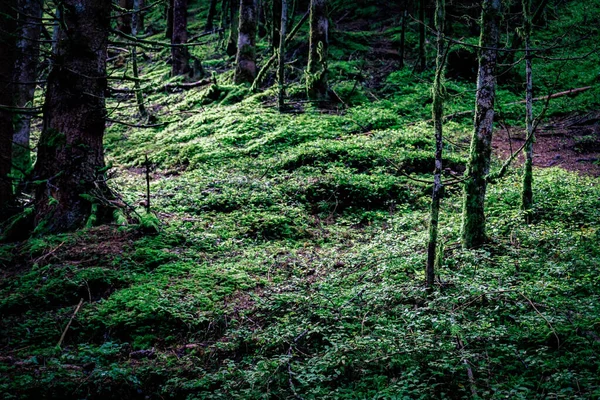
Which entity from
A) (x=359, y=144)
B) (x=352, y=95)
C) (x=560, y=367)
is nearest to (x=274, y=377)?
(x=560, y=367)

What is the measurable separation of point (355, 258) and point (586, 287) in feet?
9.99

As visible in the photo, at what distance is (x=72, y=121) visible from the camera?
7094 millimetres

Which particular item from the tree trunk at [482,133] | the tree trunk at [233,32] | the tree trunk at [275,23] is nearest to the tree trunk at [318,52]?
the tree trunk at [275,23]

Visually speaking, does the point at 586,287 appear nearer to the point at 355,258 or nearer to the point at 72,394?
the point at 355,258

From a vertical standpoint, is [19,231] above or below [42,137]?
below

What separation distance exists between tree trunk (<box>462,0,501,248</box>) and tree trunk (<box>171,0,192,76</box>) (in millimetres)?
12825

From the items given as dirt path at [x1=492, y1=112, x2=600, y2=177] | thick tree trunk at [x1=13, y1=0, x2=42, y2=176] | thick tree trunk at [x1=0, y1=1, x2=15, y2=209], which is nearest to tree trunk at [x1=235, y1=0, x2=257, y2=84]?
thick tree trunk at [x1=13, y1=0, x2=42, y2=176]

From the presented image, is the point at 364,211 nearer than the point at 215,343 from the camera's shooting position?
No

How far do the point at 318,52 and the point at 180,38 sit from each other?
23.3 feet

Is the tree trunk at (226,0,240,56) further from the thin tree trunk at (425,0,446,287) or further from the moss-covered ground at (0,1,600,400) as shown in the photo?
the thin tree trunk at (425,0,446,287)

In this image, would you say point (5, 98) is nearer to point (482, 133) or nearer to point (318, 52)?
point (482, 133)

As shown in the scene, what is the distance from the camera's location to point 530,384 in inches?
144

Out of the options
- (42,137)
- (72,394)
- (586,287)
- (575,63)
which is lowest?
(72,394)

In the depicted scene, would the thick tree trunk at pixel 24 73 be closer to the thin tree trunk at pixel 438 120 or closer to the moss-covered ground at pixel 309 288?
the moss-covered ground at pixel 309 288
